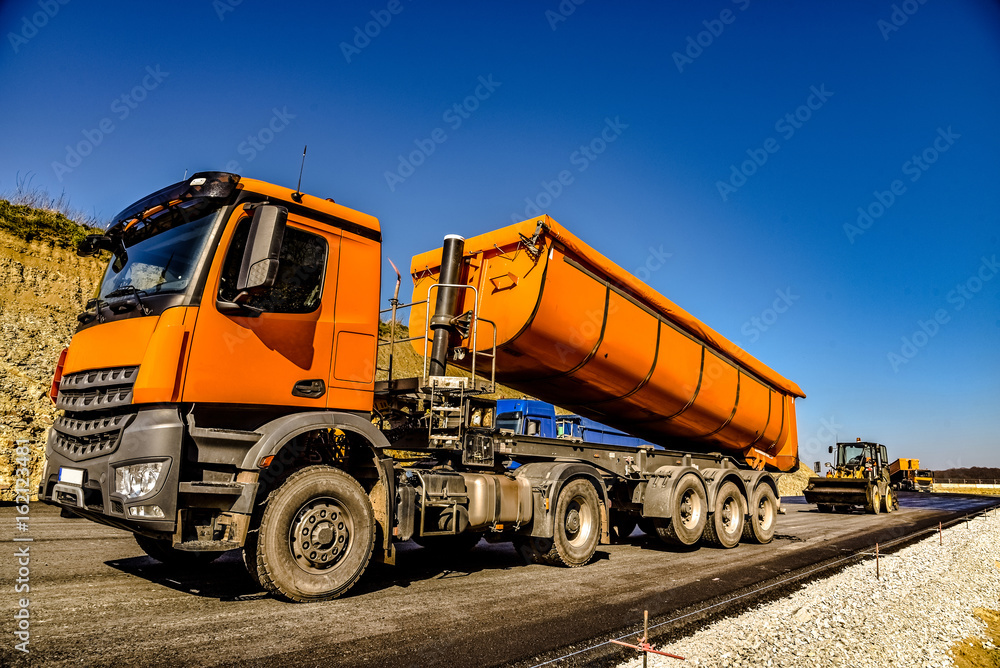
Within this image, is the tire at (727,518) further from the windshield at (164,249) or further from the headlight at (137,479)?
the windshield at (164,249)

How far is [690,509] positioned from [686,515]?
0.16m

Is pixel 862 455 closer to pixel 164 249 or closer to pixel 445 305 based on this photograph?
pixel 445 305

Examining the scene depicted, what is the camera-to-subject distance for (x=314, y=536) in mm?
4875

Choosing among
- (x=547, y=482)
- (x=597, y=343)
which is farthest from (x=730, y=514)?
(x=547, y=482)

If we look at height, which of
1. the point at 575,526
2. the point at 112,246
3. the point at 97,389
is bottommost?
the point at 575,526

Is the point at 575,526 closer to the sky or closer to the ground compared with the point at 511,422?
closer to the ground

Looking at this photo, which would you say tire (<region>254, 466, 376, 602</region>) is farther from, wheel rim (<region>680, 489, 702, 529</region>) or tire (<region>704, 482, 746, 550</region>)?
→ tire (<region>704, 482, 746, 550</region>)

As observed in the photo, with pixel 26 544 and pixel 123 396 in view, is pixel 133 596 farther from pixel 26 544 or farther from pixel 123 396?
pixel 26 544

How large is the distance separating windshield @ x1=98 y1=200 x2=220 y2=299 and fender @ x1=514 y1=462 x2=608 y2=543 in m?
→ 4.33

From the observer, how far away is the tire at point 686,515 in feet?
29.8

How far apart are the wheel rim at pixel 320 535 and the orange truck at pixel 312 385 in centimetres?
2

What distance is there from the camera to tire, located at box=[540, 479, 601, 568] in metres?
7.25

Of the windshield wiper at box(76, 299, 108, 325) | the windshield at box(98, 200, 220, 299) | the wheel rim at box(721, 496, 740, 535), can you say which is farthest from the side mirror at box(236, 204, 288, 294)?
the wheel rim at box(721, 496, 740, 535)

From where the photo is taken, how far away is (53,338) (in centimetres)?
1462
